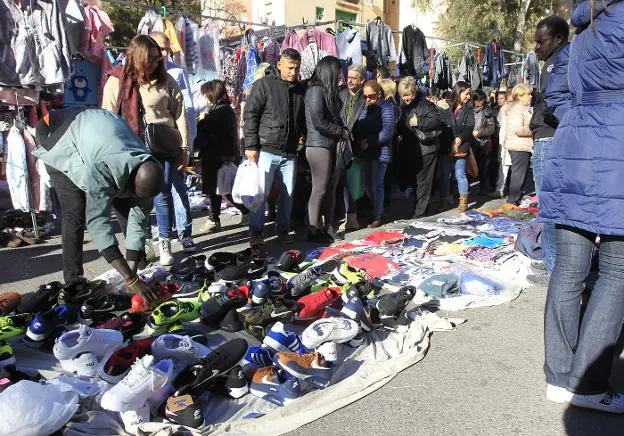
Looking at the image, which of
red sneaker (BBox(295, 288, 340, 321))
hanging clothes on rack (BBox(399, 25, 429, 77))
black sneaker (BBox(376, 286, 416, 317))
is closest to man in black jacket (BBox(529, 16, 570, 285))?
black sneaker (BBox(376, 286, 416, 317))

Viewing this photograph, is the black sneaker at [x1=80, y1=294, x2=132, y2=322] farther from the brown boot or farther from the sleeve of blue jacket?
the brown boot

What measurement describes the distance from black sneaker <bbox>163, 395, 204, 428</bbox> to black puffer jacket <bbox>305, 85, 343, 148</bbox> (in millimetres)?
3194

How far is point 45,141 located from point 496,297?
332 centimetres

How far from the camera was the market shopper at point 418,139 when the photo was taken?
654 centimetres

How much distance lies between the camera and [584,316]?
2.30 meters

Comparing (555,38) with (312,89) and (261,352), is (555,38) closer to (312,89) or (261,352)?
(312,89)

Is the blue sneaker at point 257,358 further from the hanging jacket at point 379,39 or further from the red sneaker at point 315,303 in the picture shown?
the hanging jacket at point 379,39

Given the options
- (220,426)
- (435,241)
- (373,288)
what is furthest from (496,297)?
(220,426)

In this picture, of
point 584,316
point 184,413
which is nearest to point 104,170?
point 184,413

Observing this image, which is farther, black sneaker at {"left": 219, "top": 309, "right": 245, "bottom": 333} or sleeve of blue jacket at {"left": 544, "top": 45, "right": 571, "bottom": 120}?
black sneaker at {"left": 219, "top": 309, "right": 245, "bottom": 333}

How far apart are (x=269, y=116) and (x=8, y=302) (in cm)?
265

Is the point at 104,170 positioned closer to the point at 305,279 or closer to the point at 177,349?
the point at 177,349

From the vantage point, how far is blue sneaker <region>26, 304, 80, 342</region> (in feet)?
9.32

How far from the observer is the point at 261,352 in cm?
263
